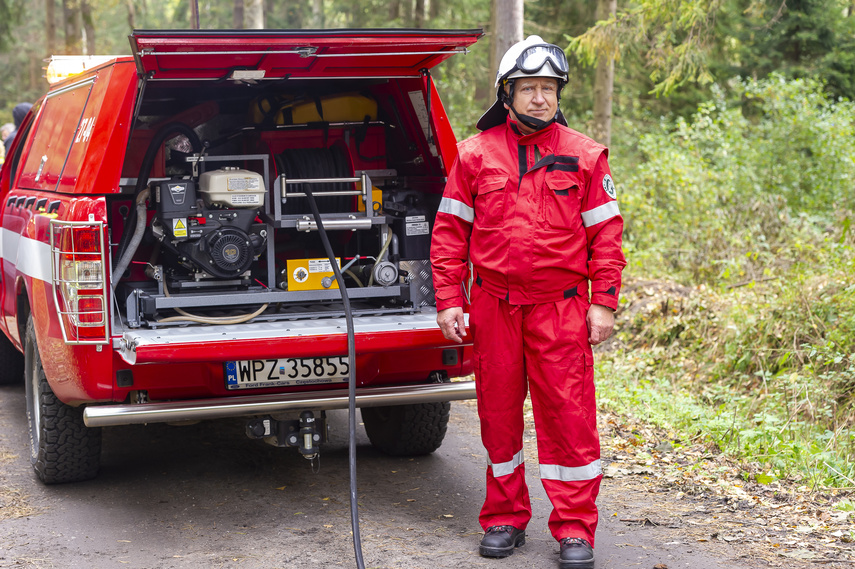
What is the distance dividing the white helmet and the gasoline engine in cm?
168

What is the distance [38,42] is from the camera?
1330 inches

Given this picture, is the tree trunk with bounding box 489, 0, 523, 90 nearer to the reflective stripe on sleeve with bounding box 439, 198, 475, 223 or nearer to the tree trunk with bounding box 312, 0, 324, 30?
the reflective stripe on sleeve with bounding box 439, 198, 475, 223

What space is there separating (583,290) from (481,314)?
0.46 metres

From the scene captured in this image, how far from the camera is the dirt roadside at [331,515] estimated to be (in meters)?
3.81

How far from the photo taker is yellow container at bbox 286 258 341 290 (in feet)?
16.0

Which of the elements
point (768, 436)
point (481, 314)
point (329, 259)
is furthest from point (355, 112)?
point (768, 436)

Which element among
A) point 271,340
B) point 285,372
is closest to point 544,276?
point 271,340

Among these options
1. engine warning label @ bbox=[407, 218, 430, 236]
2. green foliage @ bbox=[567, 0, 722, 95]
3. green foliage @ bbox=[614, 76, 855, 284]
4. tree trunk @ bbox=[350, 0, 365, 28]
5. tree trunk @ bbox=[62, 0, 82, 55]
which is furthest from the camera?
tree trunk @ bbox=[62, 0, 82, 55]

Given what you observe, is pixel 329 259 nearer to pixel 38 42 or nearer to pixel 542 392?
pixel 542 392

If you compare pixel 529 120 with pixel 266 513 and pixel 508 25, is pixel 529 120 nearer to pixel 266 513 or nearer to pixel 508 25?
pixel 266 513

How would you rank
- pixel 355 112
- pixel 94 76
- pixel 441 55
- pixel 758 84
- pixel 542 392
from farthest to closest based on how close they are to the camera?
pixel 758 84 < pixel 355 112 < pixel 94 76 < pixel 441 55 < pixel 542 392

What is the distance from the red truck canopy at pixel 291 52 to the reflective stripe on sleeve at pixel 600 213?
1.01 metres

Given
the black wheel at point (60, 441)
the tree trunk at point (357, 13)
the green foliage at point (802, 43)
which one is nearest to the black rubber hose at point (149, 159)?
the black wheel at point (60, 441)

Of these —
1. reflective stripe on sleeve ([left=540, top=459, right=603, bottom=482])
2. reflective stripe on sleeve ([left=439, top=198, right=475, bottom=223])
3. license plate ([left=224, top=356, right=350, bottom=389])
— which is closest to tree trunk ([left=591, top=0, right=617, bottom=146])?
license plate ([left=224, top=356, right=350, bottom=389])
